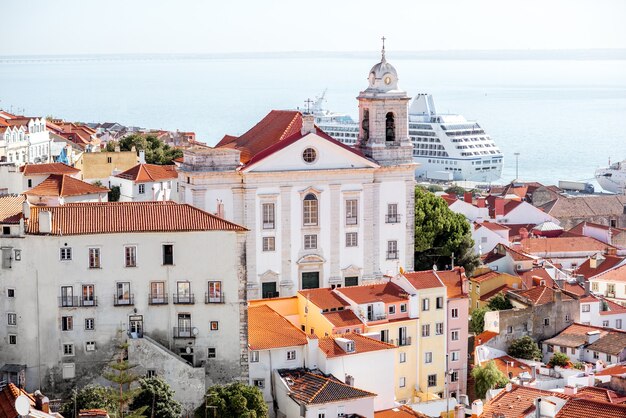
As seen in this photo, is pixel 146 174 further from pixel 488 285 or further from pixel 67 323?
pixel 67 323

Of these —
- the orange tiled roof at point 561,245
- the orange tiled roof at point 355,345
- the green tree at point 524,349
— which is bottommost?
the green tree at point 524,349

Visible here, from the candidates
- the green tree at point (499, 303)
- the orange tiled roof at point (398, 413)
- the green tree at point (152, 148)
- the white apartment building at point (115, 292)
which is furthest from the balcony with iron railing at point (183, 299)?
the green tree at point (152, 148)

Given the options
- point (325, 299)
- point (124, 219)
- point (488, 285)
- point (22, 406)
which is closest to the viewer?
point (22, 406)

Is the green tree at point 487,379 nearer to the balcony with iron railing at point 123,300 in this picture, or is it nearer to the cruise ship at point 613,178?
the balcony with iron railing at point 123,300

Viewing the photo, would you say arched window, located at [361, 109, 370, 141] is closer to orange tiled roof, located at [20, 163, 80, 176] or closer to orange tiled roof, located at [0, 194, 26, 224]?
orange tiled roof, located at [20, 163, 80, 176]

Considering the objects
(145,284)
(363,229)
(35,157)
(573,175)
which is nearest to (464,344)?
(363,229)

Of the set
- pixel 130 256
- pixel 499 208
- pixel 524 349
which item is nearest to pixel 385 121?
pixel 524 349

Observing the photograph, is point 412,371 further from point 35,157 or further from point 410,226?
point 35,157
